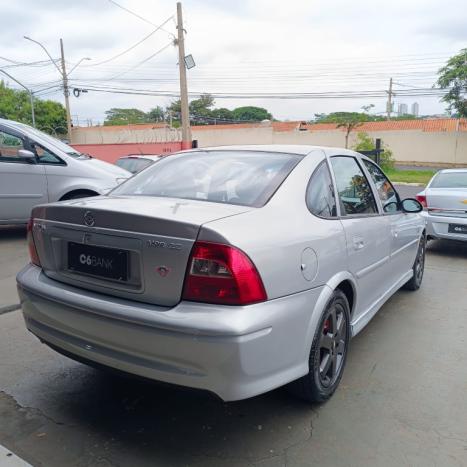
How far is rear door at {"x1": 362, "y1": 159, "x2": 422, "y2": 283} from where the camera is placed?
4.02m

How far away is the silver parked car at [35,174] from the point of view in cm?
661

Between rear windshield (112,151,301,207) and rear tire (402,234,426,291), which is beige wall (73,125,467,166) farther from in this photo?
rear windshield (112,151,301,207)

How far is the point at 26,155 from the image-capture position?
Result: 21.6 feet

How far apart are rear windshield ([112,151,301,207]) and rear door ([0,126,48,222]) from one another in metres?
3.88

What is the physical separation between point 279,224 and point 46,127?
54601 mm

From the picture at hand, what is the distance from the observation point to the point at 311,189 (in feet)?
9.52

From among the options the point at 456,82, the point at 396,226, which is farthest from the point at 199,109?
the point at 396,226

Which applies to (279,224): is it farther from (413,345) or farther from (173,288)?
(413,345)

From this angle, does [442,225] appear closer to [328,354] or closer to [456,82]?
[328,354]

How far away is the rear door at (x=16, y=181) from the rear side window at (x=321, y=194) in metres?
4.97

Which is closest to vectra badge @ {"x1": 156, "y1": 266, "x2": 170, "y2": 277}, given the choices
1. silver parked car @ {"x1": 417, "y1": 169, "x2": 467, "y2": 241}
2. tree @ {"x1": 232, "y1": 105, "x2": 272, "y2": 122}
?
silver parked car @ {"x1": 417, "y1": 169, "x2": 467, "y2": 241}

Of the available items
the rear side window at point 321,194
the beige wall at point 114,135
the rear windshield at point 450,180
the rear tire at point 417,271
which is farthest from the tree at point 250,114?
the rear side window at point 321,194

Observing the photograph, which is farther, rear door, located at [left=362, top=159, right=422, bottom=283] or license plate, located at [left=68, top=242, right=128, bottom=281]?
rear door, located at [left=362, top=159, right=422, bottom=283]

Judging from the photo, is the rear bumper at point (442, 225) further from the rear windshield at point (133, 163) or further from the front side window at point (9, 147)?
the rear windshield at point (133, 163)
